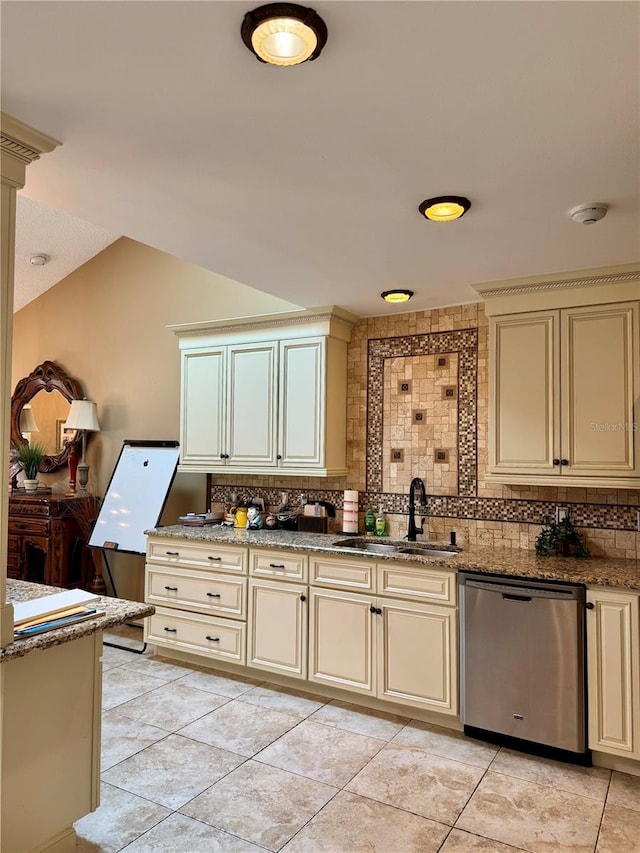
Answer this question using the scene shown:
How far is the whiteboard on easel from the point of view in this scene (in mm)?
4836

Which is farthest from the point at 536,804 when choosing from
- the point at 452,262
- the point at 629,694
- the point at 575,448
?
the point at 452,262

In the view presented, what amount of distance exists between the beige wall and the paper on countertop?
8.98 feet

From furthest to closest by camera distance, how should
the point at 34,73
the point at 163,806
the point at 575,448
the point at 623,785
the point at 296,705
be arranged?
the point at 296,705, the point at 575,448, the point at 623,785, the point at 163,806, the point at 34,73

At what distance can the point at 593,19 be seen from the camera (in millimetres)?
1437

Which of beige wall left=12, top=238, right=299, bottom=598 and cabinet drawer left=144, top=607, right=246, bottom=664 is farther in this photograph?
beige wall left=12, top=238, right=299, bottom=598

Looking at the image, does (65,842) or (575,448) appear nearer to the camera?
(65,842)

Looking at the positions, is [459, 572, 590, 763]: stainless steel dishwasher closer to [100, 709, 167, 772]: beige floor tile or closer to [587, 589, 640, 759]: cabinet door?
[587, 589, 640, 759]: cabinet door

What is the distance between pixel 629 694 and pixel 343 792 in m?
1.41

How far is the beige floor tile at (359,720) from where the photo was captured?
10.7 feet

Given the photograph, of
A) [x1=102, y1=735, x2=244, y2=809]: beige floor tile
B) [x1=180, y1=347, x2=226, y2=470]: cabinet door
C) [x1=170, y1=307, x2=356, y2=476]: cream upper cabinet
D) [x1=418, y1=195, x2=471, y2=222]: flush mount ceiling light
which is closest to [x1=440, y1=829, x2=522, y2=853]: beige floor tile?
[x1=102, y1=735, x2=244, y2=809]: beige floor tile

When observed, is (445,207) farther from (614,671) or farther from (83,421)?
(83,421)

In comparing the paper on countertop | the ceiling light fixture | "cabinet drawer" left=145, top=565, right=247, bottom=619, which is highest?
the ceiling light fixture

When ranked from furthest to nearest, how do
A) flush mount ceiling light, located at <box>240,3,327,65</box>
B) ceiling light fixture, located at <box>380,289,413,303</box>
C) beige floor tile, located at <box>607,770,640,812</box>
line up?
ceiling light fixture, located at <box>380,289,413,303</box> < beige floor tile, located at <box>607,770,640,812</box> < flush mount ceiling light, located at <box>240,3,327,65</box>

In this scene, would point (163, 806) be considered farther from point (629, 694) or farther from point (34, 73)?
point (34, 73)
